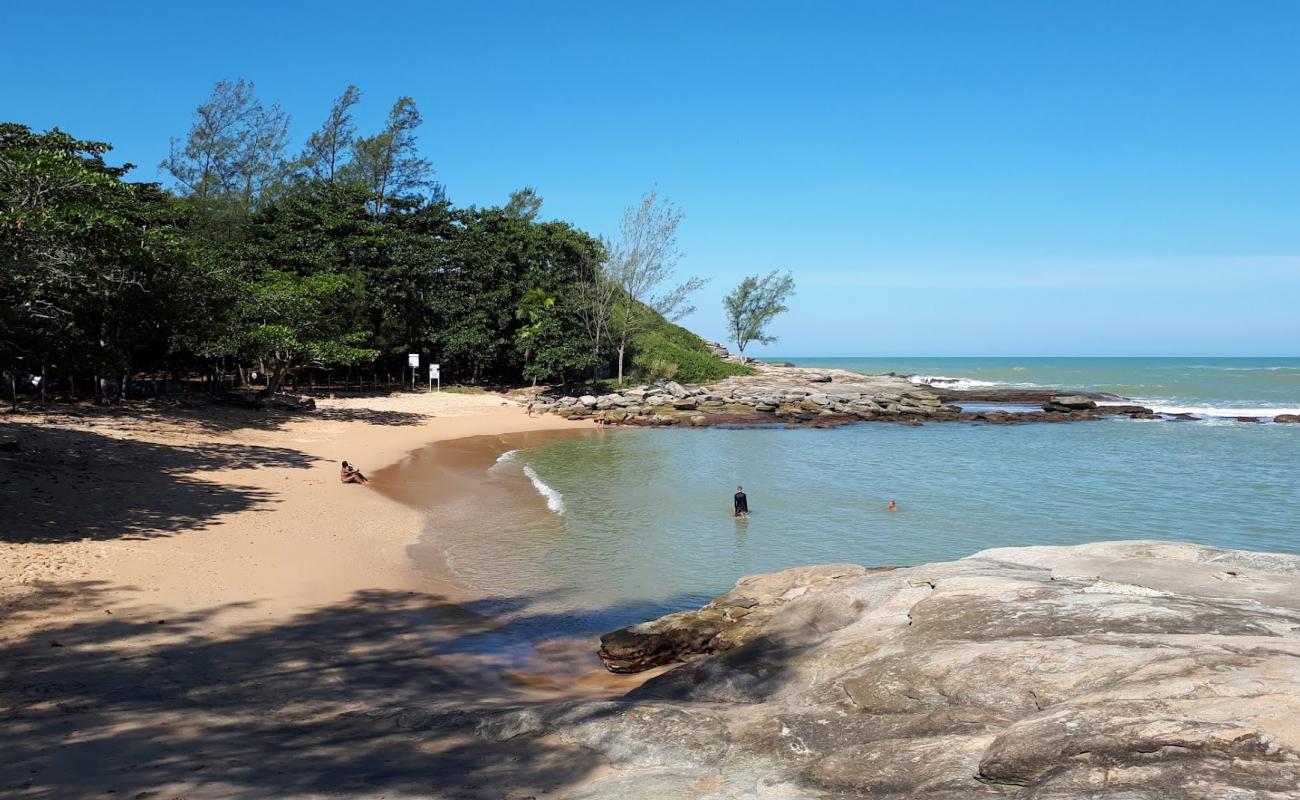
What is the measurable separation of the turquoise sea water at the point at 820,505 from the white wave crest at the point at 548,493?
0.19ft

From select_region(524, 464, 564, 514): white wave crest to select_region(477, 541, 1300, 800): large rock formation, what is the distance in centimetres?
993

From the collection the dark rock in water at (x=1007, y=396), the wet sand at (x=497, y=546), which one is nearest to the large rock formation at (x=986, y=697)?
the wet sand at (x=497, y=546)

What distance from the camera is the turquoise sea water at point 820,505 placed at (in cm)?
1356

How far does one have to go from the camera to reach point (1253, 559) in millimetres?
8953

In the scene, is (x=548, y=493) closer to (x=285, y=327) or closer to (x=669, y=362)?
(x=285, y=327)

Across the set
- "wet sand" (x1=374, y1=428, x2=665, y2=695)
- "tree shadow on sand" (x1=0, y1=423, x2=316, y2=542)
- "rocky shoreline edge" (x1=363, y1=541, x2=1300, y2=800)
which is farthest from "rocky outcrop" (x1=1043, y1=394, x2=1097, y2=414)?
"tree shadow on sand" (x1=0, y1=423, x2=316, y2=542)

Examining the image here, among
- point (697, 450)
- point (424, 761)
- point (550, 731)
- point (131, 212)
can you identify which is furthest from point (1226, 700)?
point (131, 212)

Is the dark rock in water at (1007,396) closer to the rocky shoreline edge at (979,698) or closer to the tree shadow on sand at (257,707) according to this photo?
the rocky shoreline edge at (979,698)

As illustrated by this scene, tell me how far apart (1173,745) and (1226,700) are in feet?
2.13

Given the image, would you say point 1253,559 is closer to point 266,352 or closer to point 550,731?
point 550,731

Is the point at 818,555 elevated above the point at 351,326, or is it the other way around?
the point at 351,326

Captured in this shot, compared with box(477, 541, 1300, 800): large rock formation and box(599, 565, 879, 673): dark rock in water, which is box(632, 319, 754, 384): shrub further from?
box(477, 541, 1300, 800): large rock formation

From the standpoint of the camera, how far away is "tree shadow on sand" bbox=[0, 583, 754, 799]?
17.5ft

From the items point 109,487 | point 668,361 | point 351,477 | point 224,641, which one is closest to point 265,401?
point 351,477
